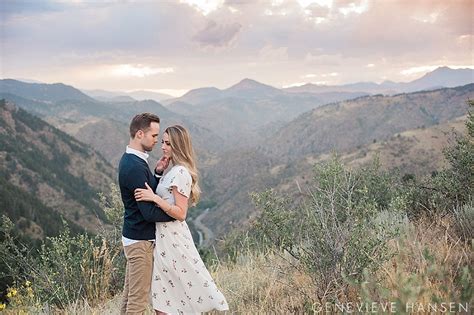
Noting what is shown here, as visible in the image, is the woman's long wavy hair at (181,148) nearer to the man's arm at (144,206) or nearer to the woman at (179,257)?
the woman at (179,257)

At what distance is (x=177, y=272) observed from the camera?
139 inches

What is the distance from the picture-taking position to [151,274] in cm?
356

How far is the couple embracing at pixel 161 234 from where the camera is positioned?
342cm

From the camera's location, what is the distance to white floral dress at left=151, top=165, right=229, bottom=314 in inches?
138

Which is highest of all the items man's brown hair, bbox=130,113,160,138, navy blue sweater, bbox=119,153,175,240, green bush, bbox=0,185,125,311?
man's brown hair, bbox=130,113,160,138

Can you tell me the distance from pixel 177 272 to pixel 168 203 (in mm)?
619

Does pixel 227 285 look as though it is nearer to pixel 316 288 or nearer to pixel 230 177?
pixel 316 288

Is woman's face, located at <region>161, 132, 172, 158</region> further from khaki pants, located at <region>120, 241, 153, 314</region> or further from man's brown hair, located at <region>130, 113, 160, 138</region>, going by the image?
khaki pants, located at <region>120, 241, 153, 314</region>

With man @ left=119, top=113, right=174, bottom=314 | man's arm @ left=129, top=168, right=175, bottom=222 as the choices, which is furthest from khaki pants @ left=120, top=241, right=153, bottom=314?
man's arm @ left=129, top=168, right=175, bottom=222

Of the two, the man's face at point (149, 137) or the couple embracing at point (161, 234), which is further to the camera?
the man's face at point (149, 137)

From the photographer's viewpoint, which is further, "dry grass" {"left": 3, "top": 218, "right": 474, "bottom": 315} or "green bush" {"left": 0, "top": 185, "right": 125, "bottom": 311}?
"green bush" {"left": 0, "top": 185, "right": 125, "bottom": 311}

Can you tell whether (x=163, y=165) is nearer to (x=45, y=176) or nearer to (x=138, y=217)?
(x=138, y=217)

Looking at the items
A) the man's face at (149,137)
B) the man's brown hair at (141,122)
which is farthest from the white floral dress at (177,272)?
the man's brown hair at (141,122)

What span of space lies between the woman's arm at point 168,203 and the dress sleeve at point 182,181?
0.03 meters
